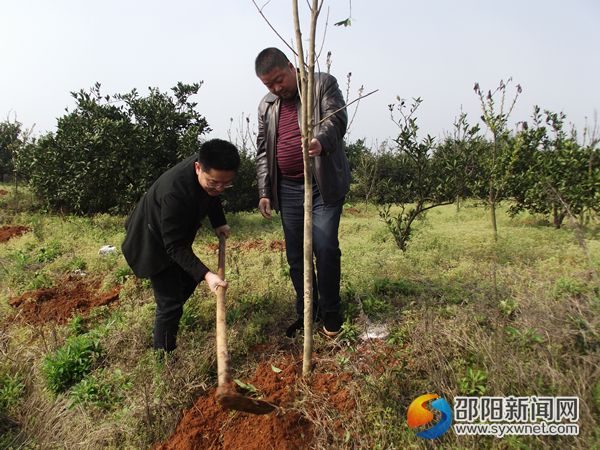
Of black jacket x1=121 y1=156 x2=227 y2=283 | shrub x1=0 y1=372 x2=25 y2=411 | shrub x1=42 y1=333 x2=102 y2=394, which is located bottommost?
→ shrub x1=0 y1=372 x2=25 y2=411

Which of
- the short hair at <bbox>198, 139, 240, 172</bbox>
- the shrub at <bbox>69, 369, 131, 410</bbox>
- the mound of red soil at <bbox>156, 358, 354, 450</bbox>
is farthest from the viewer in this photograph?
the shrub at <bbox>69, 369, 131, 410</bbox>

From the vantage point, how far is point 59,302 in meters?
3.90

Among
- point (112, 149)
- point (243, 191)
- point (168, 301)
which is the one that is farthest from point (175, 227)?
point (243, 191)

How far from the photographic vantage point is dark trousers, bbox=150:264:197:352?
261 cm

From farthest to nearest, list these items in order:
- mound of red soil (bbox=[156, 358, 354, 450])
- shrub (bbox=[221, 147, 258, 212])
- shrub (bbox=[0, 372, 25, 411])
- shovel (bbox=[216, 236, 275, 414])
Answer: shrub (bbox=[221, 147, 258, 212]) → shrub (bbox=[0, 372, 25, 411]) → mound of red soil (bbox=[156, 358, 354, 450]) → shovel (bbox=[216, 236, 275, 414])

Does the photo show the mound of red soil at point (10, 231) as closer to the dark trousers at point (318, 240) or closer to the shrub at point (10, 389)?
the shrub at point (10, 389)

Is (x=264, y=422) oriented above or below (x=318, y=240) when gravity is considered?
below

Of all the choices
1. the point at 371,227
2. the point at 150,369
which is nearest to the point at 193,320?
the point at 150,369

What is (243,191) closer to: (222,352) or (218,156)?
(218,156)

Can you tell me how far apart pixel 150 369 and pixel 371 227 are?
244 inches

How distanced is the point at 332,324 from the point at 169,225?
1.28 meters

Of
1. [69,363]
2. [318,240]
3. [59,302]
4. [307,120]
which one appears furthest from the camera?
[59,302]

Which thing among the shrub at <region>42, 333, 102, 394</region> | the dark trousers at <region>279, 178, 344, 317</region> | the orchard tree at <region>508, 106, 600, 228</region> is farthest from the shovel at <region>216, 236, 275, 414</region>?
the orchard tree at <region>508, 106, 600, 228</region>

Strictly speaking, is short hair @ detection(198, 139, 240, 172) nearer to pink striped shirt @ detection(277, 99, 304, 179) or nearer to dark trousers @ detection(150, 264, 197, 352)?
pink striped shirt @ detection(277, 99, 304, 179)
